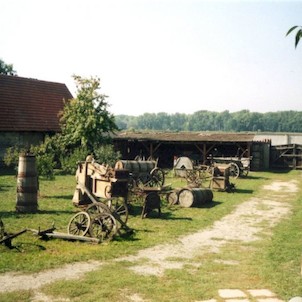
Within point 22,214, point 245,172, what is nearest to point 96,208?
point 22,214

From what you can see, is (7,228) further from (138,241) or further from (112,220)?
(138,241)

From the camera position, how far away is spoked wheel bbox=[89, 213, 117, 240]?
9.45m

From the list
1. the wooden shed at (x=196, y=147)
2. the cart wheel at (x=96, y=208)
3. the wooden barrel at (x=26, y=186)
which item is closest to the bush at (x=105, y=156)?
the wooden shed at (x=196, y=147)

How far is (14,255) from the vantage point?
321 inches

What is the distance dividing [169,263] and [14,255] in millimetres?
3381

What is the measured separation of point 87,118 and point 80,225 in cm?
1420

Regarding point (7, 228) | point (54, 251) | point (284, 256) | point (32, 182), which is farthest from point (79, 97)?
point (284, 256)

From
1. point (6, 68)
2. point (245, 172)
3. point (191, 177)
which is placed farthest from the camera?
point (6, 68)

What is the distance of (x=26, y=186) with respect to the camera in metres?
12.3

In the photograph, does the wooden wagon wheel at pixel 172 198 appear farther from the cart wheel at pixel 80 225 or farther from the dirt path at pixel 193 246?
the cart wheel at pixel 80 225

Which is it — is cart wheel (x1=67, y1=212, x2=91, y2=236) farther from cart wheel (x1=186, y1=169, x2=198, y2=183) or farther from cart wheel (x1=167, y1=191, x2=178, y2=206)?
cart wheel (x1=186, y1=169, x2=198, y2=183)

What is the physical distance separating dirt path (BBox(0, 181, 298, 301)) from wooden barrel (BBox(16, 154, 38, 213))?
5246 millimetres

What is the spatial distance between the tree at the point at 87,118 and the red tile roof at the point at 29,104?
258cm

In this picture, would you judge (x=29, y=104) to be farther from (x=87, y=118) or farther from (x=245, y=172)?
(x=245, y=172)
